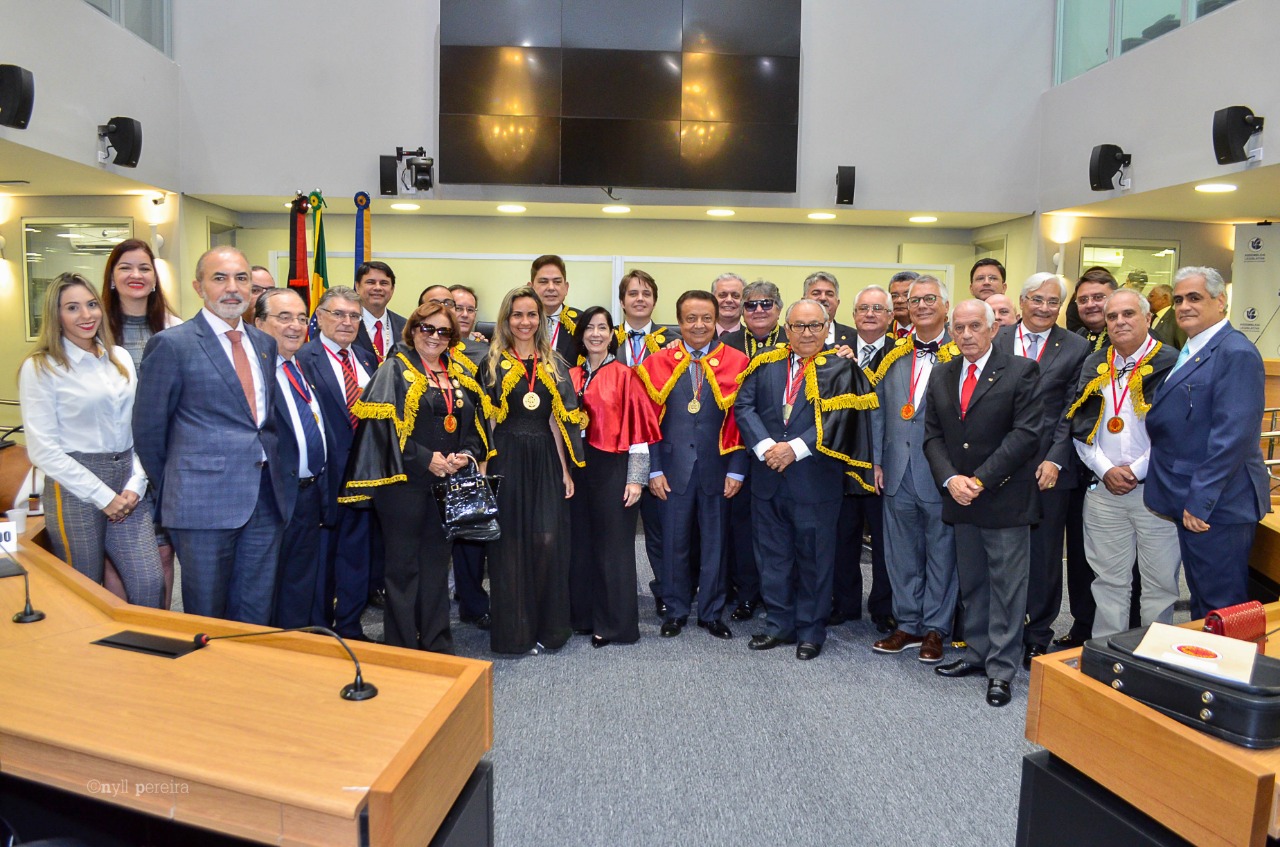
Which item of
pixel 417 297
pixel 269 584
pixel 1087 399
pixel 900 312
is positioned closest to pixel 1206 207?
pixel 900 312

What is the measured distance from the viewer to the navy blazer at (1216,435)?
3.03 meters

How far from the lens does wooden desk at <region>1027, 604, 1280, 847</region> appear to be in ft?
4.64

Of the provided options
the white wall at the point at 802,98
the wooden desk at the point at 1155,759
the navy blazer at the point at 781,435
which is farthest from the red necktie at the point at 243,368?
the white wall at the point at 802,98

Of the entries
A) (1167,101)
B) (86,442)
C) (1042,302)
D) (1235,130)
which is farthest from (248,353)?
(1167,101)

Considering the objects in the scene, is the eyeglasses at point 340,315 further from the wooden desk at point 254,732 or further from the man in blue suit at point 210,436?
the wooden desk at point 254,732

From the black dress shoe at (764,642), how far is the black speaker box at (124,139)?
586 centimetres

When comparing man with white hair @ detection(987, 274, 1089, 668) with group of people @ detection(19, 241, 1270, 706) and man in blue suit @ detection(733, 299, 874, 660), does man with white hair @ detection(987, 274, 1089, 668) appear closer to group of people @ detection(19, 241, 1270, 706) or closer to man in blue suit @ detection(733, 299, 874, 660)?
group of people @ detection(19, 241, 1270, 706)

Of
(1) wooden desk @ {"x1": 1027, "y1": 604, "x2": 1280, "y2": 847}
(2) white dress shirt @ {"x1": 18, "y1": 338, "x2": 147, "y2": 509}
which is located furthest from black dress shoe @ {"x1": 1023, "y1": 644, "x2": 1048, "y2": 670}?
(2) white dress shirt @ {"x1": 18, "y1": 338, "x2": 147, "y2": 509}

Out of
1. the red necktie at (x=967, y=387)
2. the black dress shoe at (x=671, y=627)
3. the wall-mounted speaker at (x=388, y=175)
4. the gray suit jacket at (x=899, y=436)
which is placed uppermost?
the wall-mounted speaker at (x=388, y=175)

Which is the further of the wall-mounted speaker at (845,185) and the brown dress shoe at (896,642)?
the wall-mounted speaker at (845,185)

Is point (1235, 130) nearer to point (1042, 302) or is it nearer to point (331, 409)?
point (1042, 302)

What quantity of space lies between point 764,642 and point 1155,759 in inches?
95.0

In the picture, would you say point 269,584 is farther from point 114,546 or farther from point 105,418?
point 105,418

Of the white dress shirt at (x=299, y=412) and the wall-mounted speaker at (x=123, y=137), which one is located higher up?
the wall-mounted speaker at (x=123, y=137)
